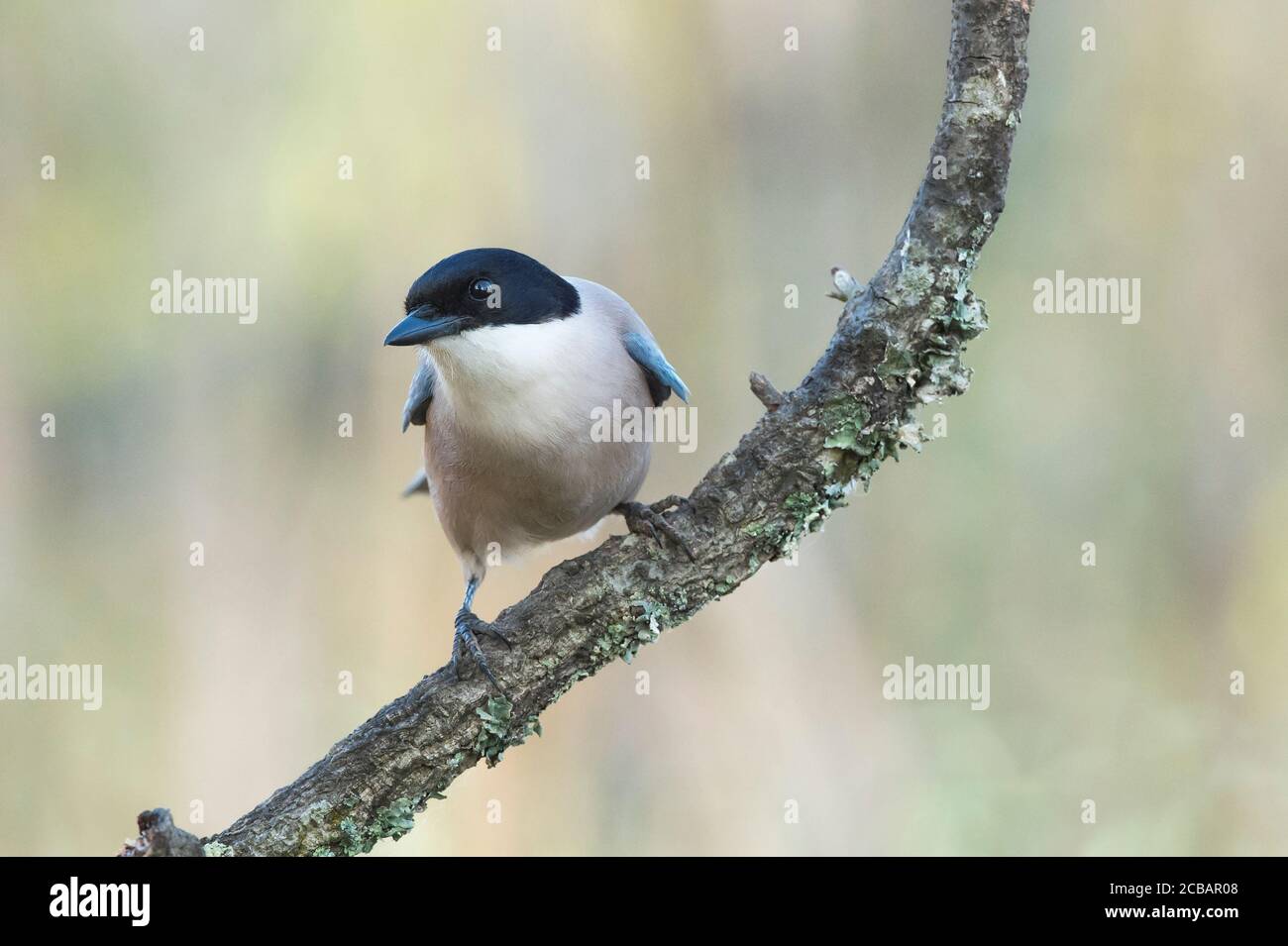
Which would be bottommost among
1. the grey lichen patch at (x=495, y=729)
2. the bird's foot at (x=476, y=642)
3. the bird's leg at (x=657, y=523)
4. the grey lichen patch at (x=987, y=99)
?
the grey lichen patch at (x=495, y=729)

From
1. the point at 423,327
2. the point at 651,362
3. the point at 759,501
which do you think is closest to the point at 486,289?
the point at 423,327

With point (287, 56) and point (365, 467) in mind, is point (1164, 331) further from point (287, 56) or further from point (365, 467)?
point (287, 56)

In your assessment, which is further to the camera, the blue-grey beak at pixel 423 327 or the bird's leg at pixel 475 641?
the blue-grey beak at pixel 423 327

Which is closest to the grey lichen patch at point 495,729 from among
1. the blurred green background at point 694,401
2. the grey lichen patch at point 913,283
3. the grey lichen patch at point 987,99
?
the grey lichen patch at point 913,283

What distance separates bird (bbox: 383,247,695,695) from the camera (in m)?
4.00

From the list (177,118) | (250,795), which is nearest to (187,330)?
(177,118)

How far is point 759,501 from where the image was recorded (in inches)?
131

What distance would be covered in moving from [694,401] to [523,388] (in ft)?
10.7

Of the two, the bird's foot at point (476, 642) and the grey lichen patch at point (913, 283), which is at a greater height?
the grey lichen patch at point (913, 283)

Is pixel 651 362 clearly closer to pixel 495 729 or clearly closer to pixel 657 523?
pixel 657 523

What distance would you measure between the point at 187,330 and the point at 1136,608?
5616mm

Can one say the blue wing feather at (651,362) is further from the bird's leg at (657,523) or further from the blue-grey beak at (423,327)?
the bird's leg at (657,523)

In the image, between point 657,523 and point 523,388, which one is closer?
point 657,523

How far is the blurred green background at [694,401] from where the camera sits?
6.98 metres
